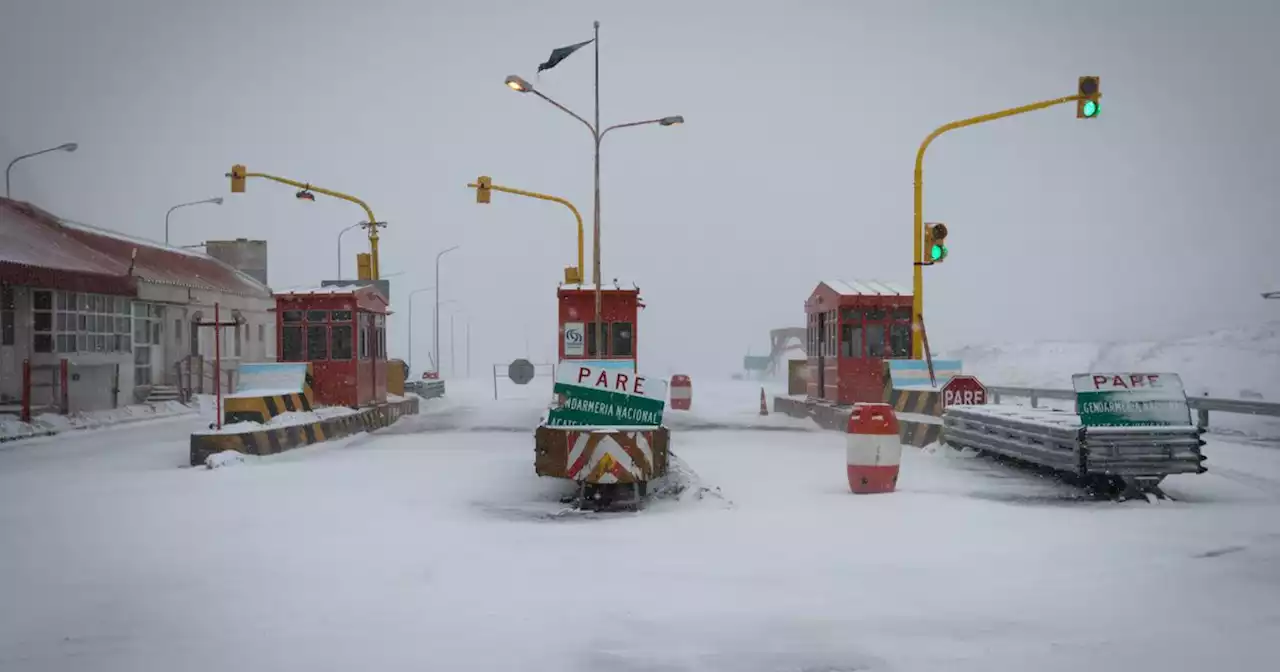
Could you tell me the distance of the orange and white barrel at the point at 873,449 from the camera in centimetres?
1243

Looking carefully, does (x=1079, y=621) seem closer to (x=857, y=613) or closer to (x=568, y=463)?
(x=857, y=613)

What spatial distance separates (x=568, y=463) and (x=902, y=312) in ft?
51.3

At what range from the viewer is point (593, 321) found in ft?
82.8

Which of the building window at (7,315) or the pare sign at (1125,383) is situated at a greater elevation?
the building window at (7,315)

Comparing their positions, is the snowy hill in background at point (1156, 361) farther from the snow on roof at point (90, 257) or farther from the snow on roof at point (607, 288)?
the snow on roof at point (90, 257)

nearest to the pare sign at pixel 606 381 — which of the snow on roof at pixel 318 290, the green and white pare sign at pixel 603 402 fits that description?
the green and white pare sign at pixel 603 402

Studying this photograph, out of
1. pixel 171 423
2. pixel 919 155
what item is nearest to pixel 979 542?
pixel 919 155

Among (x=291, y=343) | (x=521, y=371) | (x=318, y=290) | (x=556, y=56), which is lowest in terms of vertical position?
(x=521, y=371)

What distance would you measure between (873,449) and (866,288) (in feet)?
46.3

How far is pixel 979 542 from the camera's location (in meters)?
9.25

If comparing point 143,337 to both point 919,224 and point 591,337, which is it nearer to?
point 591,337

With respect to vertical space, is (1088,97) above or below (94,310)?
above

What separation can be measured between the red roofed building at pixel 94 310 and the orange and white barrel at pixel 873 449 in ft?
48.1

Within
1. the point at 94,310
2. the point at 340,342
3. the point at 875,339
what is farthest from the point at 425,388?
the point at 875,339
